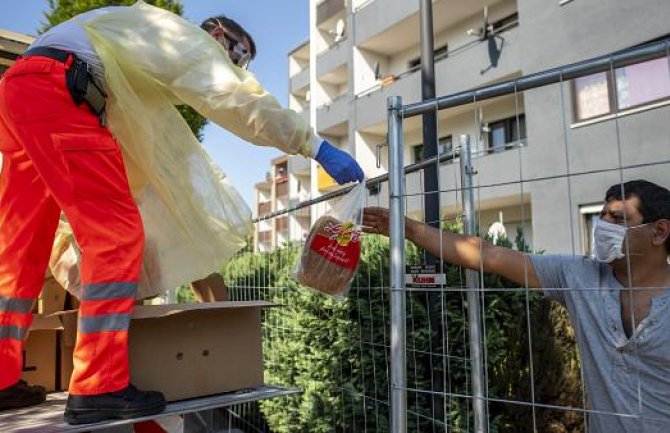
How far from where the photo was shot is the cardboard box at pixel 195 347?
2141 mm

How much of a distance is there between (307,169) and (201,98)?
23850 millimetres

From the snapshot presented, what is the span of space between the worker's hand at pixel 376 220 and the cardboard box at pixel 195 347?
574mm

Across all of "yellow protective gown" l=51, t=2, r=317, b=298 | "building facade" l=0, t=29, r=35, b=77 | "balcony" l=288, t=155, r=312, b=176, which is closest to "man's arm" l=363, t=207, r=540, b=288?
"yellow protective gown" l=51, t=2, r=317, b=298

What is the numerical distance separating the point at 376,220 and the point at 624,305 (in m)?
1.03

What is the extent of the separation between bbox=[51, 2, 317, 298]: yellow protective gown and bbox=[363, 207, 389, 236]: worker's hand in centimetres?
46

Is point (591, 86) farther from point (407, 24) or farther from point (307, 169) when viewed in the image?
point (307, 169)

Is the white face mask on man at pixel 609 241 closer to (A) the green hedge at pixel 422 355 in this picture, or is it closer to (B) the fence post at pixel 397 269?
(B) the fence post at pixel 397 269

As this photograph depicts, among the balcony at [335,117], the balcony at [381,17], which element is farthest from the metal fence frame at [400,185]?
the balcony at [335,117]

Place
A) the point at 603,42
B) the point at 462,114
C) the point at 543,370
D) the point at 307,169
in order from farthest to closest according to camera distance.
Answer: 1. the point at 307,169
2. the point at 462,114
3. the point at 603,42
4. the point at 543,370

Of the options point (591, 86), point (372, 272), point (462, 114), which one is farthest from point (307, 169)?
point (372, 272)

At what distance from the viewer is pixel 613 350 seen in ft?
6.28

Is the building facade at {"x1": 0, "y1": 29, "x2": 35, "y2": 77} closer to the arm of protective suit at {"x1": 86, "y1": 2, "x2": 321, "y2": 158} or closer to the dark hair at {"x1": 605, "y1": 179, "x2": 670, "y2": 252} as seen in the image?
the arm of protective suit at {"x1": 86, "y1": 2, "x2": 321, "y2": 158}

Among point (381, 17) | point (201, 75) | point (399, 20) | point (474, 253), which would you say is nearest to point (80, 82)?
point (201, 75)

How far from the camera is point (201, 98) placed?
6.75ft
